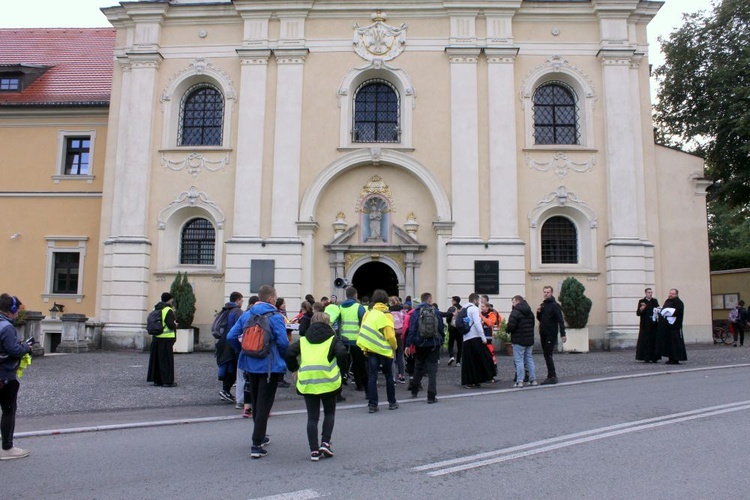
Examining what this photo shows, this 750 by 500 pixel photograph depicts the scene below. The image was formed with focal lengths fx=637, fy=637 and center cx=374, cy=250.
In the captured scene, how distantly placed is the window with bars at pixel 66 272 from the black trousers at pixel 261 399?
18930 millimetres

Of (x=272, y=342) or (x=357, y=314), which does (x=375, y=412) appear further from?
(x=272, y=342)

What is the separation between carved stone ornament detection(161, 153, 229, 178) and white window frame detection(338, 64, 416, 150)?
4135 millimetres

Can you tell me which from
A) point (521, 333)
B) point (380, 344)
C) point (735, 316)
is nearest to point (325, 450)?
point (380, 344)

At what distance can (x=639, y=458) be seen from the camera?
6418 mm

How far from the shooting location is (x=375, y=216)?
70.3 feet

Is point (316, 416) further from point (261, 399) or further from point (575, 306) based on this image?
point (575, 306)

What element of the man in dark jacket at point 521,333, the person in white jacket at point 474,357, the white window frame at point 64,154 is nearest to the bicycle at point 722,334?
the man in dark jacket at point 521,333

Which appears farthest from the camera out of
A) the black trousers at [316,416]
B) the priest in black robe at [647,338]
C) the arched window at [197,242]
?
the arched window at [197,242]

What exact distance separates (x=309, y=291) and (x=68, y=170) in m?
11.2

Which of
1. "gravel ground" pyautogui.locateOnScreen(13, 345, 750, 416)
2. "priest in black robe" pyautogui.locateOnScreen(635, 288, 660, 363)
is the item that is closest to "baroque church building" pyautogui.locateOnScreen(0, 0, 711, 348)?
"gravel ground" pyautogui.locateOnScreen(13, 345, 750, 416)

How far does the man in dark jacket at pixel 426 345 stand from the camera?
10578mm

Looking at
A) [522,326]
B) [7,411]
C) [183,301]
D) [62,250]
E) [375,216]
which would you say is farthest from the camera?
[62,250]

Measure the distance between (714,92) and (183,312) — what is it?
23144 millimetres

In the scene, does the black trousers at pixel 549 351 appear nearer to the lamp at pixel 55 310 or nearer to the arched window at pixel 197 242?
the arched window at pixel 197 242
